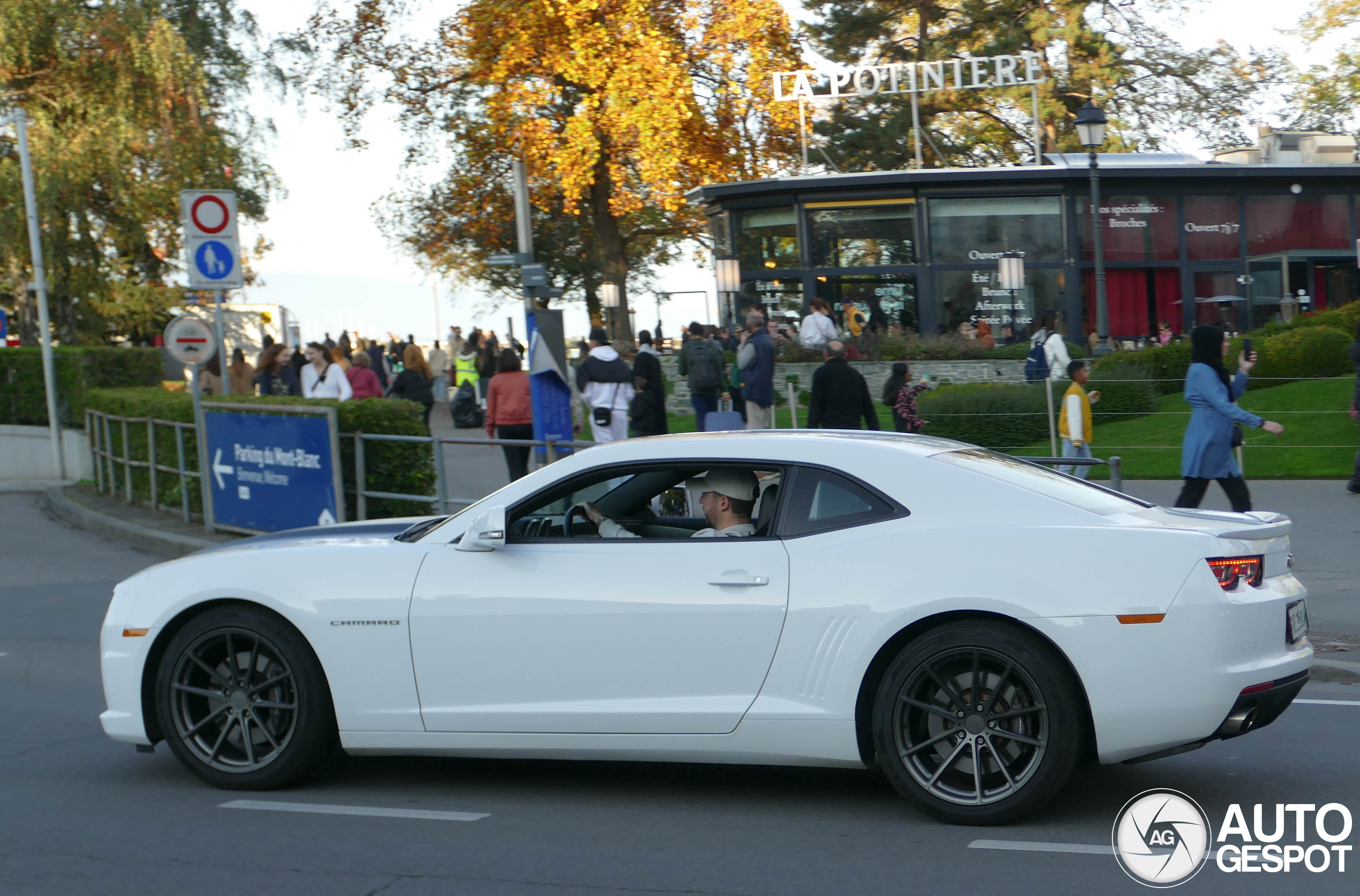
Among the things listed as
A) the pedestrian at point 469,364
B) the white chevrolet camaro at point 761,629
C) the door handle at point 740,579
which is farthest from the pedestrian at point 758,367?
the door handle at point 740,579

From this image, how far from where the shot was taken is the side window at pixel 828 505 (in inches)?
204

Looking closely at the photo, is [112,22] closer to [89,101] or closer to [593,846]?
[89,101]

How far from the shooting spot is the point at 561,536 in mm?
5609

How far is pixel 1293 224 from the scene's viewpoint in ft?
109

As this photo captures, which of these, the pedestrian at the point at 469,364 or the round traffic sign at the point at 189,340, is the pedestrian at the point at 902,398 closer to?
the round traffic sign at the point at 189,340

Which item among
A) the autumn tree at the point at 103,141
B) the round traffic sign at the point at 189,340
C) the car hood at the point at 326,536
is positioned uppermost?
the autumn tree at the point at 103,141

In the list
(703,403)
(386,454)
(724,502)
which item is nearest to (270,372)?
(703,403)

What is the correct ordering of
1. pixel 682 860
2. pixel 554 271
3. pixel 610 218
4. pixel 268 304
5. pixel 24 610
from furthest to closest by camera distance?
pixel 554 271, pixel 268 304, pixel 610 218, pixel 24 610, pixel 682 860

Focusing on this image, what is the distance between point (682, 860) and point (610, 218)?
99.9 ft

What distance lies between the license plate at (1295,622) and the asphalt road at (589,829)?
656 mm

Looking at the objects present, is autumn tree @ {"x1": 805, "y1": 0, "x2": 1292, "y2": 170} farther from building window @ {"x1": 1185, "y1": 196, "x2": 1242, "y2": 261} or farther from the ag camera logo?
the ag camera logo

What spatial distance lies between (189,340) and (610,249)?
2086 centimetres

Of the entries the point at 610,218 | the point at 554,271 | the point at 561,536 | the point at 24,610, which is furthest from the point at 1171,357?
the point at 554,271

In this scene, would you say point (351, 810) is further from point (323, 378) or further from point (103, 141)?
point (103, 141)
